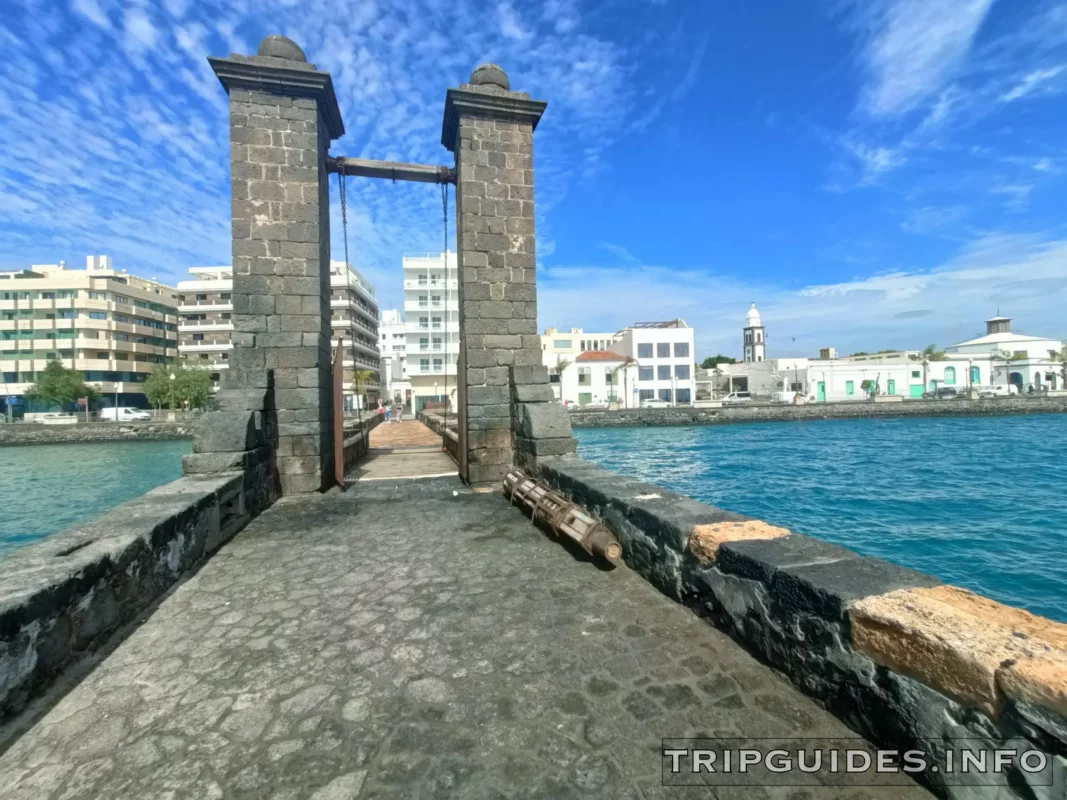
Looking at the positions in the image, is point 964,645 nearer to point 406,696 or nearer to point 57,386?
point 406,696

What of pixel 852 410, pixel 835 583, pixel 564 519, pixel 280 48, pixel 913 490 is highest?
pixel 280 48

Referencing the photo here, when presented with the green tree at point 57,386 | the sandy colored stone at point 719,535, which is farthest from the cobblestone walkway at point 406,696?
the green tree at point 57,386

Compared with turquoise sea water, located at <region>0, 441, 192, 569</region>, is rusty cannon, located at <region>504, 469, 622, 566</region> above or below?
above

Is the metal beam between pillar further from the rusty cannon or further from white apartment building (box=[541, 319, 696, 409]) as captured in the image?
white apartment building (box=[541, 319, 696, 409])

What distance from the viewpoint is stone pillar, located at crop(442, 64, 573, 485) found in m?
6.97

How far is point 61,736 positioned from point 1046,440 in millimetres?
37711

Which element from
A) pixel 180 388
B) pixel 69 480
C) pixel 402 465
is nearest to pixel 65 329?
pixel 180 388

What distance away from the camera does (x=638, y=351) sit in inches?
2053

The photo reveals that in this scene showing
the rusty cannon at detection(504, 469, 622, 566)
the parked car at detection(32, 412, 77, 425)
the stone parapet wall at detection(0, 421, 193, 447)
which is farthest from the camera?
the parked car at detection(32, 412, 77, 425)

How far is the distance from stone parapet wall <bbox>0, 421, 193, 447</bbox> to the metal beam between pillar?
36.7 m

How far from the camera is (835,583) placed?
6.93 ft

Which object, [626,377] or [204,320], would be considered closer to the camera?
[204,320]

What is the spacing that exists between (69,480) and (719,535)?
25870 millimetres

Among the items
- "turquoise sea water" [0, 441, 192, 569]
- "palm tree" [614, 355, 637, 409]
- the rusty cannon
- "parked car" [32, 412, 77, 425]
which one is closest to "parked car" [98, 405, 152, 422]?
"parked car" [32, 412, 77, 425]
